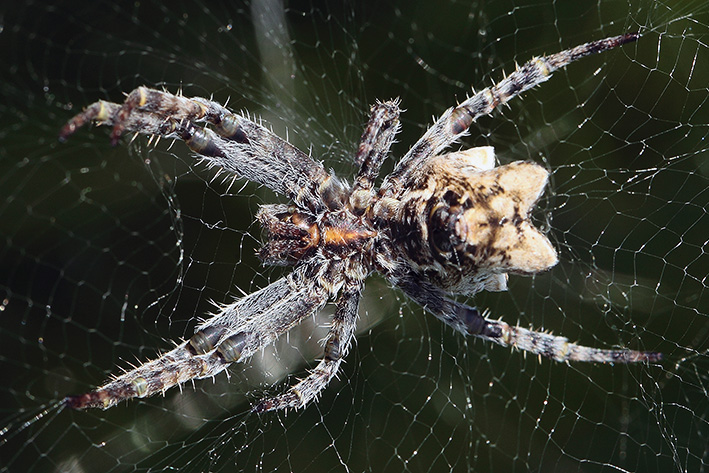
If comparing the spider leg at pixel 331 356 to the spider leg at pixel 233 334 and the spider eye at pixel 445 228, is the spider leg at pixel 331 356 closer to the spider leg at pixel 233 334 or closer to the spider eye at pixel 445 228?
the spider leg at pixel 233 334

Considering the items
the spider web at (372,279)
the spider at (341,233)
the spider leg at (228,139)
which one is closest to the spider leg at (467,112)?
the spider at (341,233)

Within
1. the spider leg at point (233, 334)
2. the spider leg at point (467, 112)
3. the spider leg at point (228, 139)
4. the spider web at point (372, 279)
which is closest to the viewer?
the spider leg at point (228, 139)

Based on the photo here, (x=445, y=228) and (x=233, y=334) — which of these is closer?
(x=445, y=228)

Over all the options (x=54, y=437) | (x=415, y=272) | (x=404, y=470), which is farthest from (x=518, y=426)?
(x=54, y=437)

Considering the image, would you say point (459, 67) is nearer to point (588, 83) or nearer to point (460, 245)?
point (588, 83)

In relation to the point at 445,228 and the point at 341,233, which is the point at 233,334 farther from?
the point at 445,228

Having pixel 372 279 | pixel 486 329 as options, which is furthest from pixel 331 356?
pixel 372 279
